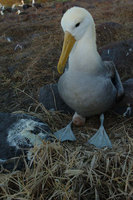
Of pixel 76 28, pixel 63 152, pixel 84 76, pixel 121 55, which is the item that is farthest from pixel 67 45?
pixel 121 55

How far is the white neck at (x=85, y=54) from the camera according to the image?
197 centimetres

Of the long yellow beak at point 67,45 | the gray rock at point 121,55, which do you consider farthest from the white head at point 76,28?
the gray rock at point 121,55

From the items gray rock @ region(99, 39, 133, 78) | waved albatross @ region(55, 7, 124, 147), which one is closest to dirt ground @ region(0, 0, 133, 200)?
waved albatross @ region(55, 7, 124, 147)

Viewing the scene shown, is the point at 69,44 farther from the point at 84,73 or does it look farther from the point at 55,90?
the point at 55,90

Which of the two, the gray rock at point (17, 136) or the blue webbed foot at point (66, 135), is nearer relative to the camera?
the gray rock at point (17, 136)

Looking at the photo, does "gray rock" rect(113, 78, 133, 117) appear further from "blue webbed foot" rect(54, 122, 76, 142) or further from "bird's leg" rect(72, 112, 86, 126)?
"blue webbed foot" rect(54, 122, 76, 142)

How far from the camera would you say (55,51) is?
392 cm

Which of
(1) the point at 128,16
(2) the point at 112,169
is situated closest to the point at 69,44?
(2) the point at 112,169

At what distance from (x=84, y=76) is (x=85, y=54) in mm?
183

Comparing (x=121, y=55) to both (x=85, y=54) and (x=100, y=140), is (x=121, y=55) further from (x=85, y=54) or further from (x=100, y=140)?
(x=100, y=140)

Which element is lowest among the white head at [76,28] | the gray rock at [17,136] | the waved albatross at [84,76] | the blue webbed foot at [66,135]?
the blue webbed foot at [66,135]

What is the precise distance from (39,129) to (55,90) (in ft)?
2.44

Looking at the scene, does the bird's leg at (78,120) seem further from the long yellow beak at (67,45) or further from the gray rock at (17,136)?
the long yellow beak at (67,45)

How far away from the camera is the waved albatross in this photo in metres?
1.92
